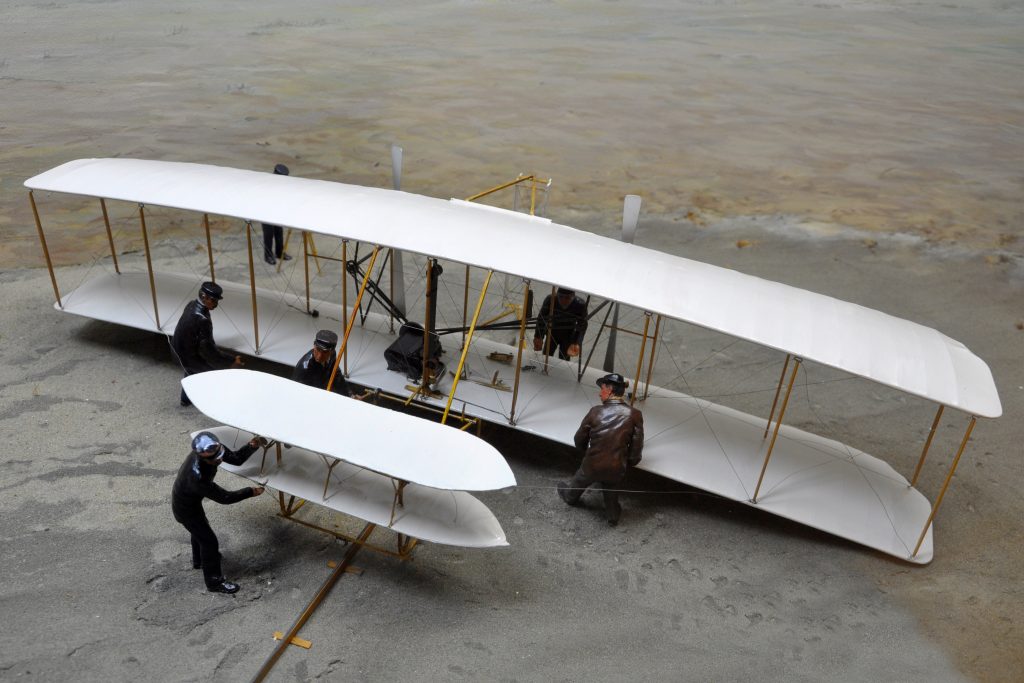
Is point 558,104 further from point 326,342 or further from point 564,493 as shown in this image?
point 564,493

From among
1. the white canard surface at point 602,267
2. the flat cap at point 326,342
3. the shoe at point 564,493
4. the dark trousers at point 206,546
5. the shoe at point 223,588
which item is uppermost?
the white canard surface at point 602,267

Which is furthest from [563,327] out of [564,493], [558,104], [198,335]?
[558,104]

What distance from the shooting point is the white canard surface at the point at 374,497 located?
21.7 ft

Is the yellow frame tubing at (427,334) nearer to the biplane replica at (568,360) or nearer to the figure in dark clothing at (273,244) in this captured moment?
the biplane replica at (568,360)

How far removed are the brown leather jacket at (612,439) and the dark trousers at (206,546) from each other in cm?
355

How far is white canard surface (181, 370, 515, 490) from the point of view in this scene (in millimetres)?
6273

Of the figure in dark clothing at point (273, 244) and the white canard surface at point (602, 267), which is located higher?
the white canard surface at point (602, 267)

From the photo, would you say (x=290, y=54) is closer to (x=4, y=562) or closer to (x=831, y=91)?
(x=831, y=91)

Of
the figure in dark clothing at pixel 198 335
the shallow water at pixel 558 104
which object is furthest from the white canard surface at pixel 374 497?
the shallow water at pixel 558 104

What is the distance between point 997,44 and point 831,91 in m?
10.3

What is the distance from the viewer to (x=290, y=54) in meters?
25.4

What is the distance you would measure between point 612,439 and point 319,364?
326 cm

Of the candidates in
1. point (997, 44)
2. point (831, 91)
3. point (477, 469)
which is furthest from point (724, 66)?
point (477, 469)

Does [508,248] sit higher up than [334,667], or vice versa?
[508,248]
